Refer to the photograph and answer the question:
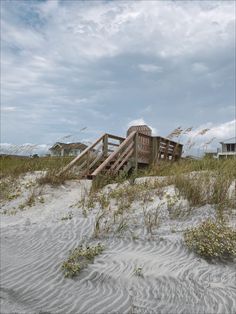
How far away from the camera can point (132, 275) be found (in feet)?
14.6

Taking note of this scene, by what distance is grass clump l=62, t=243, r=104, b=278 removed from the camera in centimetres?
472

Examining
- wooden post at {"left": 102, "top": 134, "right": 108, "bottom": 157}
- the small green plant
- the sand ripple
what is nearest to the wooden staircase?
wooden post at {"left": 102, "top": 134, "right": 108, "bottom": 157}

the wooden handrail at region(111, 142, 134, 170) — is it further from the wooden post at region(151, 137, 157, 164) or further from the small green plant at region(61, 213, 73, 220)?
the small green plant at region(61, 213, 73, 220)

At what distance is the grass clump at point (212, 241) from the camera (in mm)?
4695

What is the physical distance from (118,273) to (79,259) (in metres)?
0.68

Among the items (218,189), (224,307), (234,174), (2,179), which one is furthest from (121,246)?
(2,179)

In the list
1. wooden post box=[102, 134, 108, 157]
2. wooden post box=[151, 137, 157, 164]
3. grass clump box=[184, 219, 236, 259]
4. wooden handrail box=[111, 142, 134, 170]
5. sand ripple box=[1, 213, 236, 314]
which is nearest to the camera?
sand ripple box=[1, 213, 236, 314]

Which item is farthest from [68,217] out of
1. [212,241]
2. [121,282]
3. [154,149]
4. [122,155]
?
[154,149]

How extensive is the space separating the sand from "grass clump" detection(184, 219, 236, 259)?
0.39 ft

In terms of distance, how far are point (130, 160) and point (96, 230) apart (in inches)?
256

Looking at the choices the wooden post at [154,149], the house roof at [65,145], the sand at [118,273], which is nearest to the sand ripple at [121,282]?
the sand at [118,273]

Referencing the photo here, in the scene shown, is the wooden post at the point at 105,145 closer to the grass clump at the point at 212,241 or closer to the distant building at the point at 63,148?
the distant building at the point at 63,148

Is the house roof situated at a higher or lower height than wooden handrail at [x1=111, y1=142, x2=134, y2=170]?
higher

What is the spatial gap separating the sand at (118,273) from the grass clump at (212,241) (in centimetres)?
12
